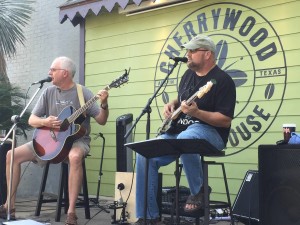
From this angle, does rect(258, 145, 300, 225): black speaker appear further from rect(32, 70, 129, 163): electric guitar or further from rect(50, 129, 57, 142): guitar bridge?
rect(50, 129, 57, 142): guitar bridge

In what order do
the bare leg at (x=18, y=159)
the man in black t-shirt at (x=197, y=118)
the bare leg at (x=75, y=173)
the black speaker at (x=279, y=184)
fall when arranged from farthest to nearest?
the bare leg at (x=18, y=159), the bare leg at (x=75, y=173), the man in black t-shirt at (x=197, y=118), the black speaker at (x=279, y=184)

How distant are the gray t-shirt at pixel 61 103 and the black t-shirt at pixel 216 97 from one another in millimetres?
1151

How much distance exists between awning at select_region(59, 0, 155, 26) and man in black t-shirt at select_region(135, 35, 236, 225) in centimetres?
193

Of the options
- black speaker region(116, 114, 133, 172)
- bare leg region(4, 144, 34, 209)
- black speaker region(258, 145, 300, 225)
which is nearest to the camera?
black speaker region(258, 145, 300, 225)

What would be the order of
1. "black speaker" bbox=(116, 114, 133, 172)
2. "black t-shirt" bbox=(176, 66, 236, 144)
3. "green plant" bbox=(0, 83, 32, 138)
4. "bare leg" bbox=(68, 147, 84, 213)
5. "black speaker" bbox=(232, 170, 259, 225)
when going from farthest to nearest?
"green plant" bbox=(0, 83, 32, 138) → "black speaker" bbox=(116, 114, 133, 172) → "bare leg" bbox=(68, 147, 84, 213) → "black speaker" bbox=(232, 170, 259, 225) → "black t-shirt" bbox=(176, 66, 236, 144)

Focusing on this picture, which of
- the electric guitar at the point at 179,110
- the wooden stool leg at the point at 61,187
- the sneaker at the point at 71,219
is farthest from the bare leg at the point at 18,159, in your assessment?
Result: the electric guitar at the point at 179,110

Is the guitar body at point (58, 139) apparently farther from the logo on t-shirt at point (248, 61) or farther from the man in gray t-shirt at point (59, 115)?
the logo on t-shirt at point (248, 61)

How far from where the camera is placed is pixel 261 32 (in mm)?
4938

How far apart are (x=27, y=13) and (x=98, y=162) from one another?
269 cm

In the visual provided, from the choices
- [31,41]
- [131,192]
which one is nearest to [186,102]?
[131,192]

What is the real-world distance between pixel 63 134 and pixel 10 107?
2.07 m

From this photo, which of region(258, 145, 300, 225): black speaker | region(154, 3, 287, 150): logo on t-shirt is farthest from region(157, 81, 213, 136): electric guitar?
region(154, 3, 287, 150): logo on t-shirt

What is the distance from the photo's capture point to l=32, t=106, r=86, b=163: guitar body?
445 centimetres

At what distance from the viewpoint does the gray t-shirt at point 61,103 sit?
4.74 meters
